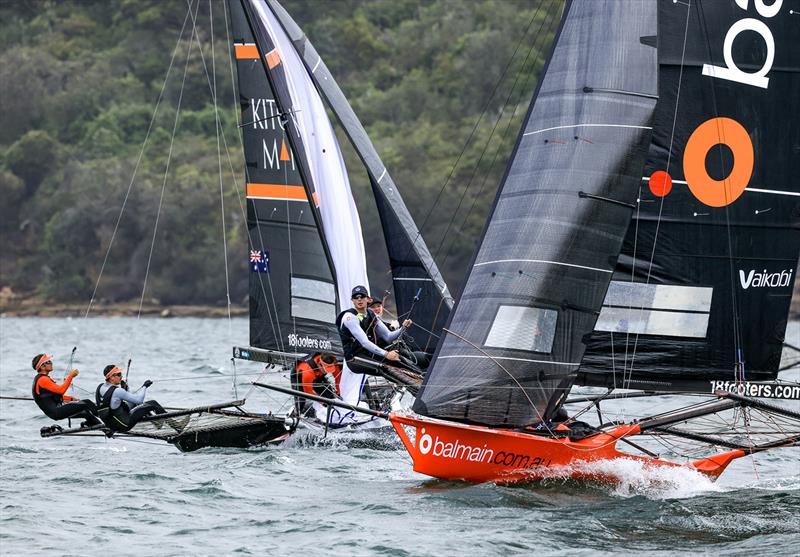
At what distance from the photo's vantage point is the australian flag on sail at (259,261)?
14.8 m

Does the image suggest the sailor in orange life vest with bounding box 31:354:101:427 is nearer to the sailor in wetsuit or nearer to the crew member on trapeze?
the sailor in wetsuit

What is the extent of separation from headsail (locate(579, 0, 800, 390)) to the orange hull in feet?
2.95

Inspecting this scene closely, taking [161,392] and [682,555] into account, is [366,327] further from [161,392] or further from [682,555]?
[161,392]

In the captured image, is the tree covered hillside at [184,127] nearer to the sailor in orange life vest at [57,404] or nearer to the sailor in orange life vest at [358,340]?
the sailor in orange life vest at [57,404]

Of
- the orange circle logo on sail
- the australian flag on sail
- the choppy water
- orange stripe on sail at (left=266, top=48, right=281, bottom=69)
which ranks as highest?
orange stripe on sail at (left=266, top=48, right=281, bottom=69)

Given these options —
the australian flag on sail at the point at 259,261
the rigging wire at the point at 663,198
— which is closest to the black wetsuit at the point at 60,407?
the australian flag on sail at the point at 259,261

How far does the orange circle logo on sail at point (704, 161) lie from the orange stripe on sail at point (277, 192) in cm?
509

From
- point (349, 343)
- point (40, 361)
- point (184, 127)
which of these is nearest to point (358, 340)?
point (349, 343)

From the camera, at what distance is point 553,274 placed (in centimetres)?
970

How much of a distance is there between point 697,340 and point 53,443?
6.47 metres

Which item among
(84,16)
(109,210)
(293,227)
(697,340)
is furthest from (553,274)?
(84,16)

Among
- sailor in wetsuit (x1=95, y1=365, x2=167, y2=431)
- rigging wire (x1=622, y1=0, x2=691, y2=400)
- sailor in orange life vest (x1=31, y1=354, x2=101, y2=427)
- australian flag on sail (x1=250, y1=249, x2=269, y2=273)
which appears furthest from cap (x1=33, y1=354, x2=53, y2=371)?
rigging wire (x1=622, y1=0, x2=691, y2=400)

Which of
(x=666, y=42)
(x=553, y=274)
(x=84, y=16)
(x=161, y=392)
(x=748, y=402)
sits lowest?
(x=161, y=392)

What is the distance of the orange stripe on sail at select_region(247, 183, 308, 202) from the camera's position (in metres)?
14.4
